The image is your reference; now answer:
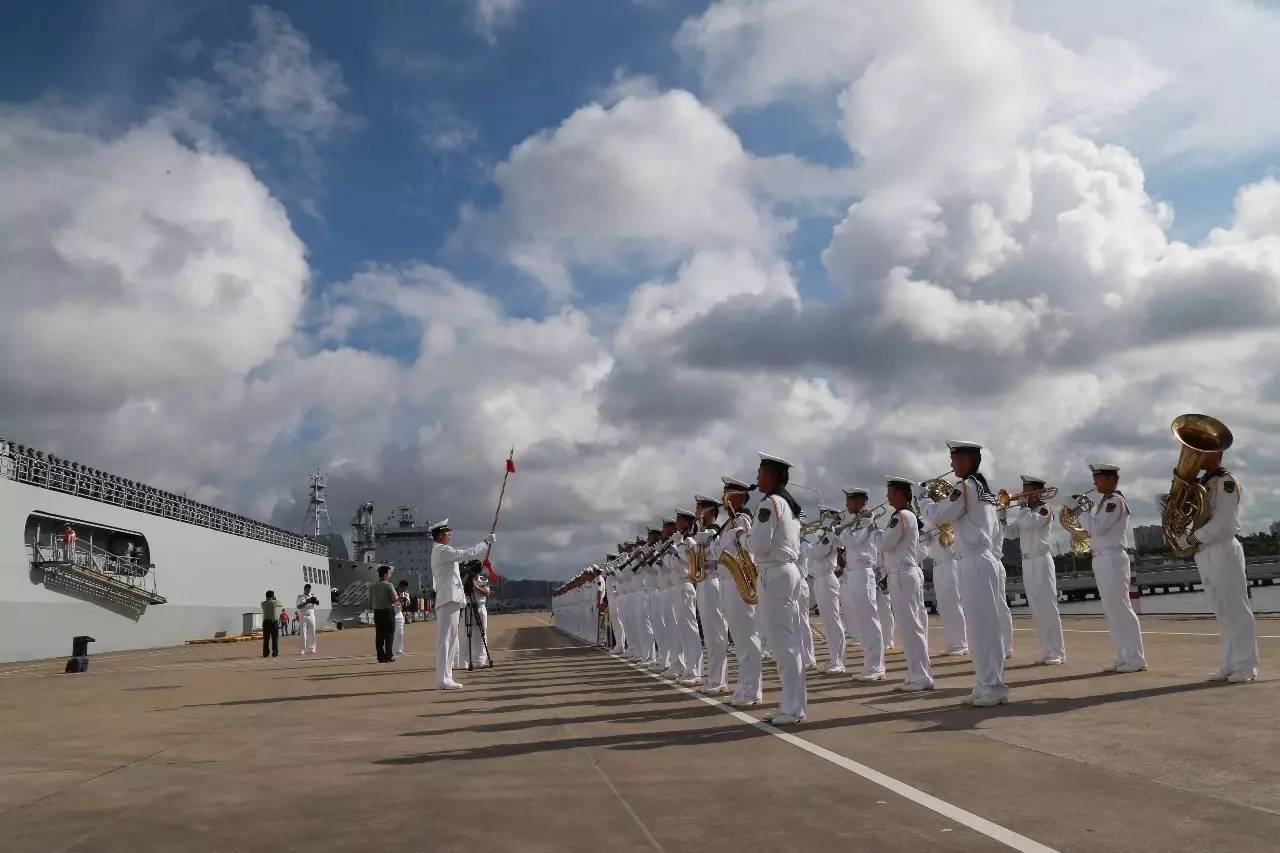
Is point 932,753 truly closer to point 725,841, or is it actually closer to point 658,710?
point 725,841

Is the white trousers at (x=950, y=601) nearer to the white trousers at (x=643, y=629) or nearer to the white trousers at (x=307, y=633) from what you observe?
the white trousers at (x=643, y=629)

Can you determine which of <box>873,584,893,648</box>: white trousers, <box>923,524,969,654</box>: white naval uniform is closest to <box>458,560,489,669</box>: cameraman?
<box>873,584,893,648</box>: white trousers

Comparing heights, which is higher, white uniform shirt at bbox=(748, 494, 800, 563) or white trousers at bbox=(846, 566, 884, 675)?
white uniform shirt at bbox=(748, 494, 800, 563)

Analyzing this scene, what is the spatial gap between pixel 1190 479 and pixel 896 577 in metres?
3.28

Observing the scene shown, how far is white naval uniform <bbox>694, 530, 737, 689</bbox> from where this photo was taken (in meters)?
10.0

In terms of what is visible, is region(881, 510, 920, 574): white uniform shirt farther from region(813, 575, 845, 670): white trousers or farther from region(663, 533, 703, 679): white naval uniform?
region(663, 533, 703, 679): white naval uniform

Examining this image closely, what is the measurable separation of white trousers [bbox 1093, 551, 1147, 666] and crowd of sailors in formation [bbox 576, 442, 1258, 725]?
0.02 metres

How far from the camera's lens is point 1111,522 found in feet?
32.8

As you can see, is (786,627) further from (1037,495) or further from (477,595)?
(477,595)

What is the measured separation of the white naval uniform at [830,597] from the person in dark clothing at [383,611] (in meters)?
8.93

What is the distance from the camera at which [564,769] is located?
5.61 m

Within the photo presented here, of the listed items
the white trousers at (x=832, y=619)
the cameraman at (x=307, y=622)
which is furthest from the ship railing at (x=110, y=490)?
the white trousers at (x=832, y=619)

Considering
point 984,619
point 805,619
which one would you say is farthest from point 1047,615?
point 805,619

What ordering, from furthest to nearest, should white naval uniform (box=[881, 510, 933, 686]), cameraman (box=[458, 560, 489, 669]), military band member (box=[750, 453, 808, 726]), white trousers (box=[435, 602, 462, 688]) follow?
cameraman (box=[458, 560, 489, 669]), white trousers (box=[435, 602, 462, 688]), white naval uniform (box=[881, 510, 933, 686]), military band member (box=[750, 453, 808, 726])
